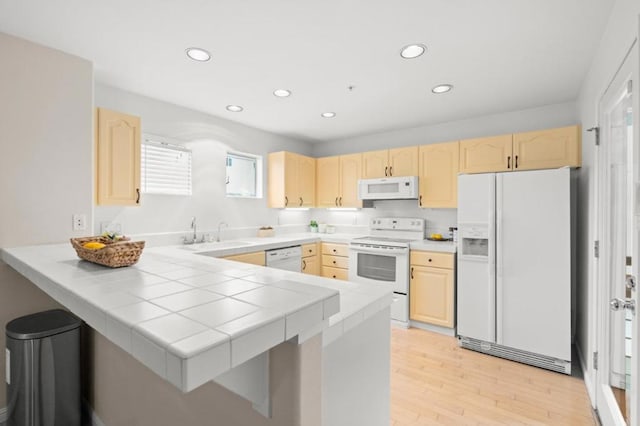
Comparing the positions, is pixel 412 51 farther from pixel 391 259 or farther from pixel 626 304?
pixel 391 259

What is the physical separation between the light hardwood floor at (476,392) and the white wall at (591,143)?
0.72 feet

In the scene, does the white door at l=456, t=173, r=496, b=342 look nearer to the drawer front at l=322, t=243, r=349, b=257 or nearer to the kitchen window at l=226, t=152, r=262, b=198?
the drawer front at l=322, t=243, r=349, b=257

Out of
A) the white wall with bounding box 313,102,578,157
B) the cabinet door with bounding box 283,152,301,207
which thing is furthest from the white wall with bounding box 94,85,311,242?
the white wall with bounding box 313,102,578,157

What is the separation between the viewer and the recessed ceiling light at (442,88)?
283 centimetres

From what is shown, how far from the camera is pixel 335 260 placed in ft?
14.1

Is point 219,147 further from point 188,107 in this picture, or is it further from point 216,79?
point 216,79

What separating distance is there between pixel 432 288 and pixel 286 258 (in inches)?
68.4

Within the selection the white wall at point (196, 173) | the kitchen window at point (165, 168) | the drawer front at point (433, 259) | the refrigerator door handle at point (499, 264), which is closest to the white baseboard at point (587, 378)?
the refrigerator door handle at point (499, 264)

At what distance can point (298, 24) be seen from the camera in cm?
191

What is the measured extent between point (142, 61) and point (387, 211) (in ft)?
11.0

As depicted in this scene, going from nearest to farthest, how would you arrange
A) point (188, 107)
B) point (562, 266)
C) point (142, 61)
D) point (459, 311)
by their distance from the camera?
point (142, 61) < point (562, 266) < point (459, 311) < point (188, 107)

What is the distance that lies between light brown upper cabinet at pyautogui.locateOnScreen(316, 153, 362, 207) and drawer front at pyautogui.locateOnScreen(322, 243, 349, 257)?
2.11 feet

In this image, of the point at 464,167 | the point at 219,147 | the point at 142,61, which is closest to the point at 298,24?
the point at 142,61

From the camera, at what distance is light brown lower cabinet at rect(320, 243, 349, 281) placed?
4.23 metres
